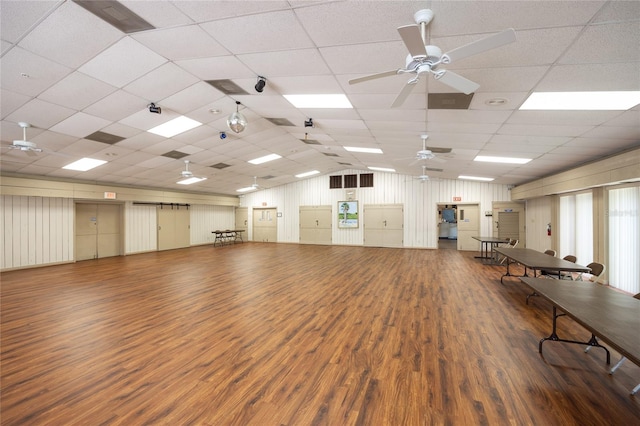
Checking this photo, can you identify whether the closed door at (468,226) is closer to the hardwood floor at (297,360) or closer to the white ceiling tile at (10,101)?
the hardwood floor at (297,360)

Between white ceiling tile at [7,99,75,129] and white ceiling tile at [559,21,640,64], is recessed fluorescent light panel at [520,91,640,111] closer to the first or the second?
white ceiling tile at [559,21,640,64]

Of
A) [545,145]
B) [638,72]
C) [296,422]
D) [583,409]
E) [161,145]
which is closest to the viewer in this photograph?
[296,422]

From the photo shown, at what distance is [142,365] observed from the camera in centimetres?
270

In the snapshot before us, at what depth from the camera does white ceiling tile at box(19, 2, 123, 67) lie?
2.33 meters

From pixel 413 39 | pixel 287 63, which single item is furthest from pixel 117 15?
pixel 413 39

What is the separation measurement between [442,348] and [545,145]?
440 centimetres

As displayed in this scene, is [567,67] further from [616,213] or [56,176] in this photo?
[56,176]

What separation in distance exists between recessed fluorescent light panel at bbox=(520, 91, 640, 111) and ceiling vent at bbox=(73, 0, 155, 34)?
4307 millimetres

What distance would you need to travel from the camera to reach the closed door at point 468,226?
36.3 feet

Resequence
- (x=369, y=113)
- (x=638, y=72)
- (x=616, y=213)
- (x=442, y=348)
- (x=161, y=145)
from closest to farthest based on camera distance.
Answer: (x=638, y=72)
(x=442, y=348)
(x=369, y=113)
(x=616, y=213)
(x=161, y=145)

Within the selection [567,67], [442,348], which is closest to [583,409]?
[442,348]

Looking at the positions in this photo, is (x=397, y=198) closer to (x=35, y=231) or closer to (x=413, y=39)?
(x=413, y=39)

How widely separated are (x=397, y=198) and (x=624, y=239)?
7.66 meters

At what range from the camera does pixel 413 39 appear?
183 cm
